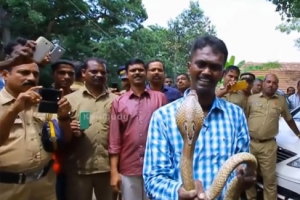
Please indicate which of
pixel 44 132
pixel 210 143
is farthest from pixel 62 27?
pixel 210 143

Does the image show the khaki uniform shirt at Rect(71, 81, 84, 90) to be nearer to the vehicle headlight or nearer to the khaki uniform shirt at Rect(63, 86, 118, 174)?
the khaki uniform shirt at Rect(63, 86, 118, 174)

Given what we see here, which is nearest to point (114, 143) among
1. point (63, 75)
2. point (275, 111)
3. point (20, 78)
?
point (63, 75)

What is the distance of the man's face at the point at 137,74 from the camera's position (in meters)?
4.58

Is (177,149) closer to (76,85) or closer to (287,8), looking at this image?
(76,85)

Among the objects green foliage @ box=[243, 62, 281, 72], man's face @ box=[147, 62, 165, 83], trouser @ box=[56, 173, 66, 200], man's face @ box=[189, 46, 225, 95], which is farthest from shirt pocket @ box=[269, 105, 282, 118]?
green foliage @ box=[243, 62, 281, 72]

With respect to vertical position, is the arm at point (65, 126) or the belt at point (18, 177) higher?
the arm at point (65, 126)

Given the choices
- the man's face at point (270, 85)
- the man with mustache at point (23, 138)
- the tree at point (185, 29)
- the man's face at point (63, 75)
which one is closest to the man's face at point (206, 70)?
the man with mustache at point (23, 138)

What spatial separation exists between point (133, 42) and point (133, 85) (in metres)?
13.6

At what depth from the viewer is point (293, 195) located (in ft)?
15.4

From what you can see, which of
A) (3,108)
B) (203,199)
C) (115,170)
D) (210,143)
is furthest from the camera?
(115,170)

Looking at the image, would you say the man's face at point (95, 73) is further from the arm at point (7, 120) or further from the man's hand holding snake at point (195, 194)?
the man's hand holding snake at point (195, 194)

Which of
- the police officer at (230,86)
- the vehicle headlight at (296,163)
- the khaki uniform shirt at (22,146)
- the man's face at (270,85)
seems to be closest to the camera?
the khaki uniform shirt at (22,146)

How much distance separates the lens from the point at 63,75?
486 centimetres

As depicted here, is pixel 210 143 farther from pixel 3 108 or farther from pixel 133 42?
pixel 133 42
